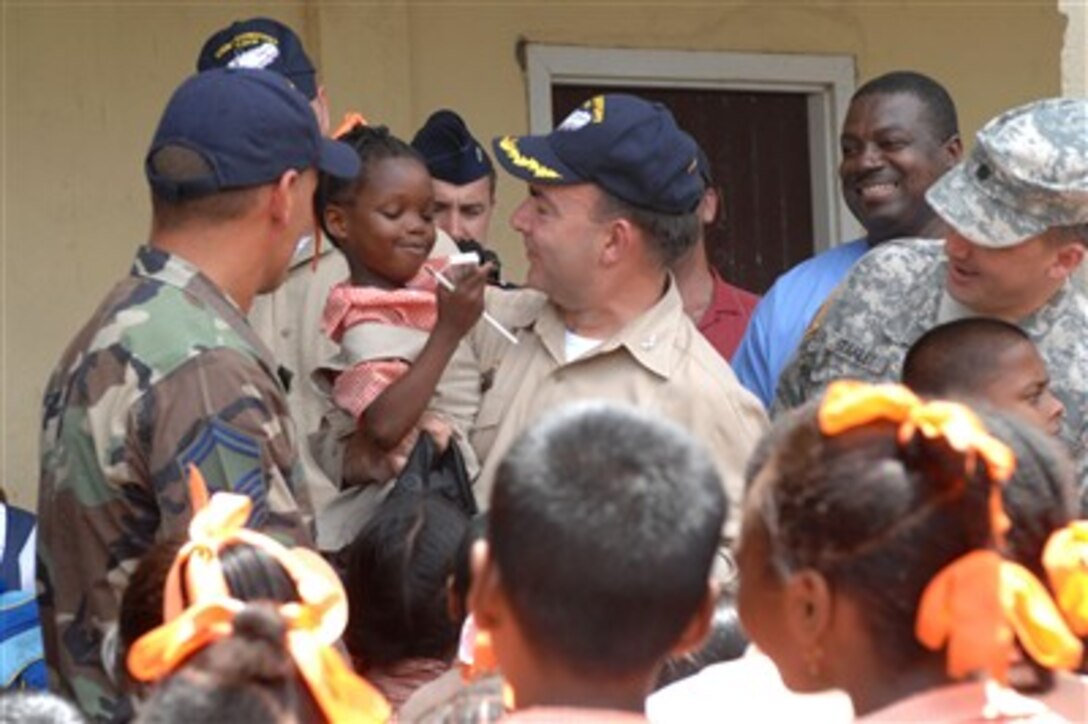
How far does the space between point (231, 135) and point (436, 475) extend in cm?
115

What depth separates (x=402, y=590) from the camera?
4.39m

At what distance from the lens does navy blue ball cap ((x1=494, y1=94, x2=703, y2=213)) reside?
512 centimetres

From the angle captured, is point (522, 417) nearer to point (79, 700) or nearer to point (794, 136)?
point (79, 700)

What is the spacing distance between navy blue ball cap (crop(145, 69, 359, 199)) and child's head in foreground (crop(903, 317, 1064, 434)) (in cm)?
120

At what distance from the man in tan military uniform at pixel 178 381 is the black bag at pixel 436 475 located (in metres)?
0.86

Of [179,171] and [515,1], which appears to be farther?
[515,1]

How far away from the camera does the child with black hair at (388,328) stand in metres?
5.10

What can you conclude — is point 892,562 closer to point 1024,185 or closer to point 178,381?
point 178,381

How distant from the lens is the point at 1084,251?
16.1 ft

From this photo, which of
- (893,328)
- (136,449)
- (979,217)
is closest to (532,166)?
(893,328)

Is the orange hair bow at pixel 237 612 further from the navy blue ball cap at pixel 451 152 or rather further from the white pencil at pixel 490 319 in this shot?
the navy blue ball cap at pixel 451 152

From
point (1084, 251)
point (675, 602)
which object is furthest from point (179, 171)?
point (1084, 251)

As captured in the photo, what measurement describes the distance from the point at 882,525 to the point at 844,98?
535 cm

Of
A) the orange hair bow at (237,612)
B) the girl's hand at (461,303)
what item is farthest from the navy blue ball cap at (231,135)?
the girl's hand at (461,303)
